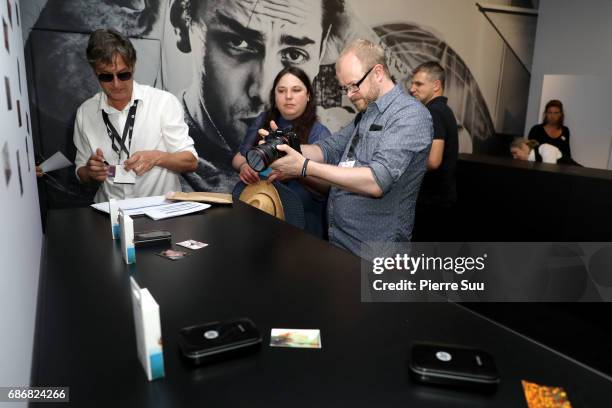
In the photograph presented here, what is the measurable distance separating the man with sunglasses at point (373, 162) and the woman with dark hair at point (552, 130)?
→ 369 cm

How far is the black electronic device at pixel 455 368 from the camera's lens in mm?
839

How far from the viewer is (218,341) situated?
0.93 m

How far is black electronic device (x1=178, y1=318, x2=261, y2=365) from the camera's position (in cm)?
89

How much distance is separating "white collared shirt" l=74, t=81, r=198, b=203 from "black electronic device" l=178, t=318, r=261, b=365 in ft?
6.22

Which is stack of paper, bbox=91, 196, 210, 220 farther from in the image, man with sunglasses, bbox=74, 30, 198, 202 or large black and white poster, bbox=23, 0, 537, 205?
large black and white poster, bbox=23, 0, 537, 205

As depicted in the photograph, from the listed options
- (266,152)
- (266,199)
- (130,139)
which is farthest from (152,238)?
(130,139)

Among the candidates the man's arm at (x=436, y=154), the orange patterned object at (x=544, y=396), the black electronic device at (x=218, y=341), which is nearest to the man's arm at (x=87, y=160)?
the black electronic device at (x=218, y=341)

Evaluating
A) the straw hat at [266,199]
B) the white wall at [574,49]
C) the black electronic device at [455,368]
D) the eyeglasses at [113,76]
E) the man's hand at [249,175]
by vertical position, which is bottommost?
the straw hat at [266,199]

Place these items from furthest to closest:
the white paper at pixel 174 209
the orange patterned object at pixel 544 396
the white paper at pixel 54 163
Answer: the white paper at pixel 54 163 < the white paper at pixel 174 209 < the orange patterned object at pixel 544 396

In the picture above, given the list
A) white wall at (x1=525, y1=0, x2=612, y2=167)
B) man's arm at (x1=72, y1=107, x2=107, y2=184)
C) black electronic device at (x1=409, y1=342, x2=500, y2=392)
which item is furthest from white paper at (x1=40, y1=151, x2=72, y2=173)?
white wall at (x1=525, y1=0, x2=612, y2=167)

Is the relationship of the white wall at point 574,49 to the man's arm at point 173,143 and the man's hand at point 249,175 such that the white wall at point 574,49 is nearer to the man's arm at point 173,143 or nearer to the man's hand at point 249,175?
the man's hand at point 249,175

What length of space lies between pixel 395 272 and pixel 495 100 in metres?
4.93

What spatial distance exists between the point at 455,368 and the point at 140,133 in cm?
229

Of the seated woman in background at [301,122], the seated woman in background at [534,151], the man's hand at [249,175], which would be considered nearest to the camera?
the man's hand at [249,175]
